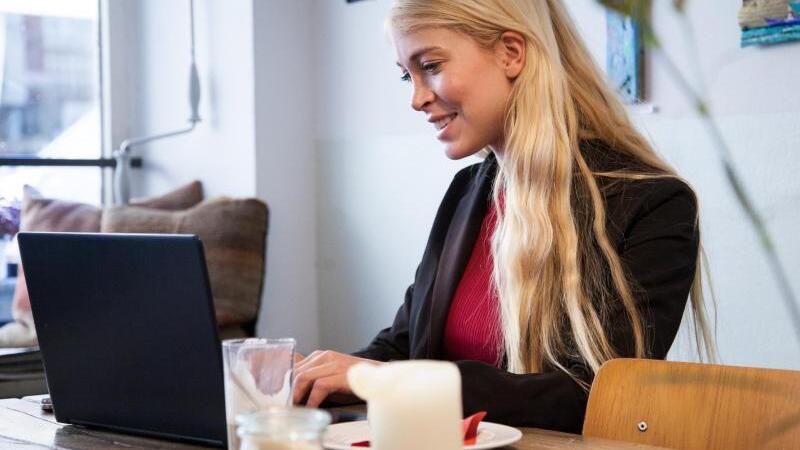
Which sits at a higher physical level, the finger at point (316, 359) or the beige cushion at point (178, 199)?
the finger at point (316, 359)

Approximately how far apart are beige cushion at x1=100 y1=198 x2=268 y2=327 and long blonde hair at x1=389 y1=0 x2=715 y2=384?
1.89 meters

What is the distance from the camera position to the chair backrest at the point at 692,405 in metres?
Answer: 1.04

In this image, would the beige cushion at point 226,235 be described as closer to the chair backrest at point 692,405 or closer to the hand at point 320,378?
the hand at point 320,378

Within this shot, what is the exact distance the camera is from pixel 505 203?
1.59 meters

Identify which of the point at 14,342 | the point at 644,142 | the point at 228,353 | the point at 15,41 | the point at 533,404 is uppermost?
the point at 15,41

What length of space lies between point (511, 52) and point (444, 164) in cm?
174

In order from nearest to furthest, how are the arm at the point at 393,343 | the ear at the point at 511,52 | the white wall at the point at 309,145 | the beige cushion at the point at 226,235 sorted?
the ear at the point at 511,52 < the arm at the point at 393,343 < the beige cushion at the point at 226,235 < the white wall at the point at 309,145

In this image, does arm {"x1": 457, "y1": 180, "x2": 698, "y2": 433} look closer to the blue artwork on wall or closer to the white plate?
the white plate

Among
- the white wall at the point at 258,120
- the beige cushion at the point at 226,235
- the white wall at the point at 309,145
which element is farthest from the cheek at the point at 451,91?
the white wall at the point at 258,120

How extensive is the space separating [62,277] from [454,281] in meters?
0.68

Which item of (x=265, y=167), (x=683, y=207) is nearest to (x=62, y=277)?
(x=683, y=207)

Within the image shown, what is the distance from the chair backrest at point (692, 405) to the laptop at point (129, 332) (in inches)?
16.4

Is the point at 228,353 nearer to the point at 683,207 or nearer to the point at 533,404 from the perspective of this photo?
the point at 533,404

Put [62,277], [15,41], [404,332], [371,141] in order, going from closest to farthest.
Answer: [62,277] → [404,332] → [371,141] → [15,41]
